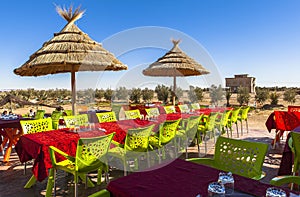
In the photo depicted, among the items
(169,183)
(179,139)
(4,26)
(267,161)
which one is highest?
(4,26)

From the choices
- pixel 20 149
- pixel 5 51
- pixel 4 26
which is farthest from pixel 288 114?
pixel 5 51

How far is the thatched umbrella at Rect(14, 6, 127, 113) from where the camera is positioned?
4.89 m

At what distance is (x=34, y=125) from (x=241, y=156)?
10.0ft

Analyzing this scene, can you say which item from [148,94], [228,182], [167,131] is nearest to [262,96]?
[148,94]

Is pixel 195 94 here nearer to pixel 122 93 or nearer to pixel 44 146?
pixel 122 93

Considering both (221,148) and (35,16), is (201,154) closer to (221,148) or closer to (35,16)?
(221,148)

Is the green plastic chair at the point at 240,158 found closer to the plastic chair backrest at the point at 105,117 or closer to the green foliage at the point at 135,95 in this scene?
the plastic chair backrest at the point at 105,117

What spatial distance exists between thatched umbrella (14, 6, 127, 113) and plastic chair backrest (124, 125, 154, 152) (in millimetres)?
2687

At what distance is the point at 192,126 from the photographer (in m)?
4.09

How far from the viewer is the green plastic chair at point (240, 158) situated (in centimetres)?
172

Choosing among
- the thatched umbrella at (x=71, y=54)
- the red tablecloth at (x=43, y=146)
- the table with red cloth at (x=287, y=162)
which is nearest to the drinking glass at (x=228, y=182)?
the red tablecloth at (x=43, y=146)

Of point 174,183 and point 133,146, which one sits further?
point 133,146

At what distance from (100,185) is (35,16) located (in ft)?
45.7

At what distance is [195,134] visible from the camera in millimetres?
4492
